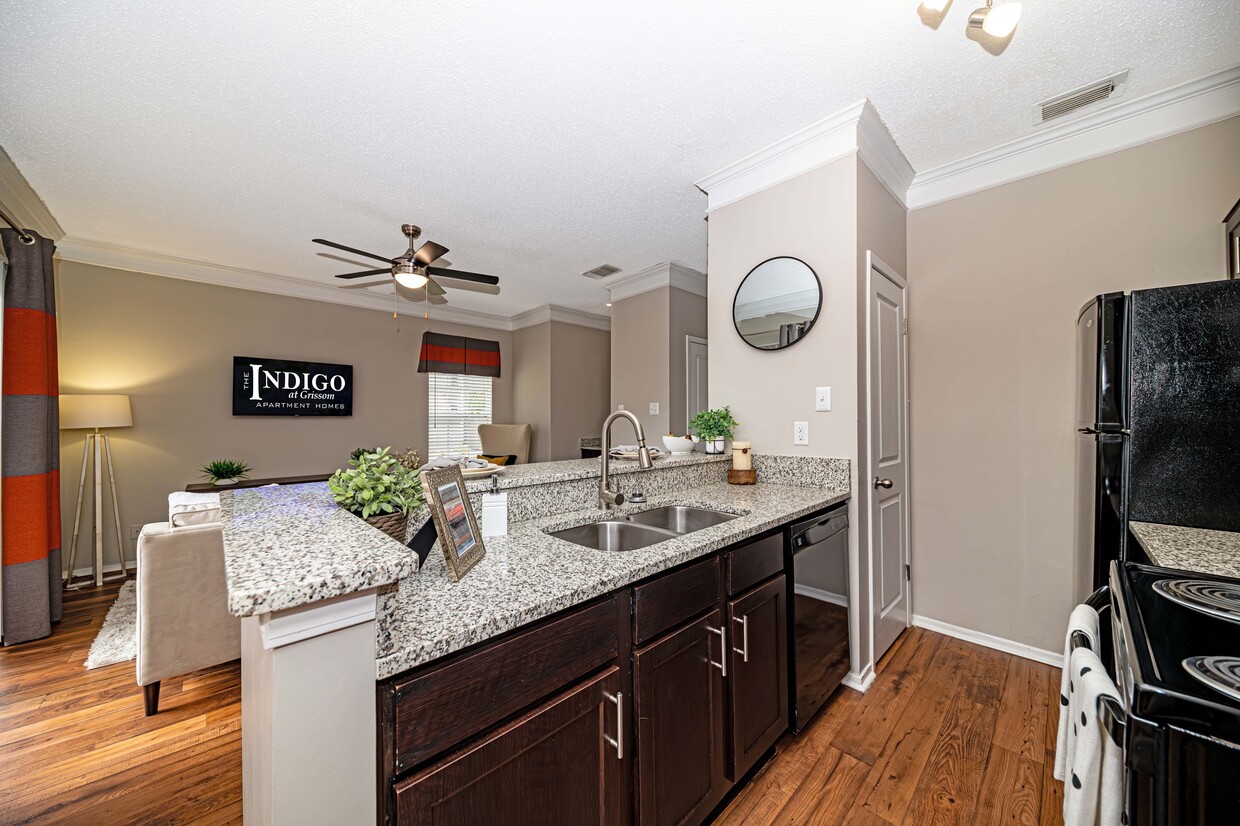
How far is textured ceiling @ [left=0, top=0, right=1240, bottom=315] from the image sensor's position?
1662mm

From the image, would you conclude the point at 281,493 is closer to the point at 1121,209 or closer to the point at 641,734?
the point at 641,734

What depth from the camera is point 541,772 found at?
3.07ft

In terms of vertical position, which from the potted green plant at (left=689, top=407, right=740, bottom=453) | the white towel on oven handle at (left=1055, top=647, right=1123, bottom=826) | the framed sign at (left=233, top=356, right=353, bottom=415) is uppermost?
the framed sign at (left=233, top=356, right=353, bottom=415)

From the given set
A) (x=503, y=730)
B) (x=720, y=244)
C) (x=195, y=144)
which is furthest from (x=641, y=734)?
(x=195, y=144)

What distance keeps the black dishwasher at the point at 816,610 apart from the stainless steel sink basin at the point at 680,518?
34 cm

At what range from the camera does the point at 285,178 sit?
2.77 meters

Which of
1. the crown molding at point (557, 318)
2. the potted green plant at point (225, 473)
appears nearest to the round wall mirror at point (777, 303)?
the crown molding at point (557, 318)

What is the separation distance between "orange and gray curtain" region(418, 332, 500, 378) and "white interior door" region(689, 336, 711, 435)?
2.97 meters

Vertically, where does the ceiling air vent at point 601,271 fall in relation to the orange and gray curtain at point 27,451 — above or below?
above

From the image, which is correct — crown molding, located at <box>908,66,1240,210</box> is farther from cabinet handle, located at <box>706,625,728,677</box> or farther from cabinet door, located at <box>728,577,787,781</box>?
cabinet handle, located at <box>706,625,728,677</box>

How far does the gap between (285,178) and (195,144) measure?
416mm

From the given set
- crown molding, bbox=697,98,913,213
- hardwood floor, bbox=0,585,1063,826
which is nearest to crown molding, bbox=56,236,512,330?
hardwood floor, bbox=0,585,1063,826

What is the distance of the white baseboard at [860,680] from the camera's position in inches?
84.0

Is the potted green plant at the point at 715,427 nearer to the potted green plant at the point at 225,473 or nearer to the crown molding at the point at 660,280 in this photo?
the crown molding at the point at 660,280
